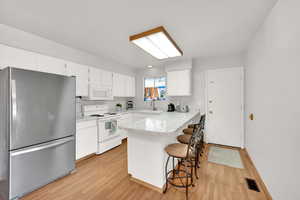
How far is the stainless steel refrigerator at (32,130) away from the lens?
5.10ft

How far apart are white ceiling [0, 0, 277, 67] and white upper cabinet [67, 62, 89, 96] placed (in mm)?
503

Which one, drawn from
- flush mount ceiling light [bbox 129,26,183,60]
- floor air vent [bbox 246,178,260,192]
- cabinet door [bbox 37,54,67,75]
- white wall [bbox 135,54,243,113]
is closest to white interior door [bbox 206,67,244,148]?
white wall [bbox 135,54,243,113]

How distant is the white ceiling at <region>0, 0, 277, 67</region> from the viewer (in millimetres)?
1528

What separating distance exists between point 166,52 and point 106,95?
2.13 meters

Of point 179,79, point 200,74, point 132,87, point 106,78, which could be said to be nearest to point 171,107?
point 179,79

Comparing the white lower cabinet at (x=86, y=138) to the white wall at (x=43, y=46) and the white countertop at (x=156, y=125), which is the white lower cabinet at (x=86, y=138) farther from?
the white wall at (x=43, y=46)

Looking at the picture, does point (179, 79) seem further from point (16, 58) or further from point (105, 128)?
point (16, 58)

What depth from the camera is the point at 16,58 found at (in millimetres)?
1953

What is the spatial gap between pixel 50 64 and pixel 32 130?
4.36 ft

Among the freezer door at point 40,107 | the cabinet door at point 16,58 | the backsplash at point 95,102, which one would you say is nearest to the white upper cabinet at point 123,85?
the backsplash at point 95,102

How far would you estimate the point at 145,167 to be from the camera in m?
1.83

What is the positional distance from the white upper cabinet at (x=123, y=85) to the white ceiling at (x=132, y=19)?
1.41m

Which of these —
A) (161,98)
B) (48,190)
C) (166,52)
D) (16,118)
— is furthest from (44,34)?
(161,98)

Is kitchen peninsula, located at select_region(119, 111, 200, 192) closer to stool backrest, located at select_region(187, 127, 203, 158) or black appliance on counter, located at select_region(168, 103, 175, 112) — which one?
stool backrest, located at select_region(187, 127, 203, 158)
